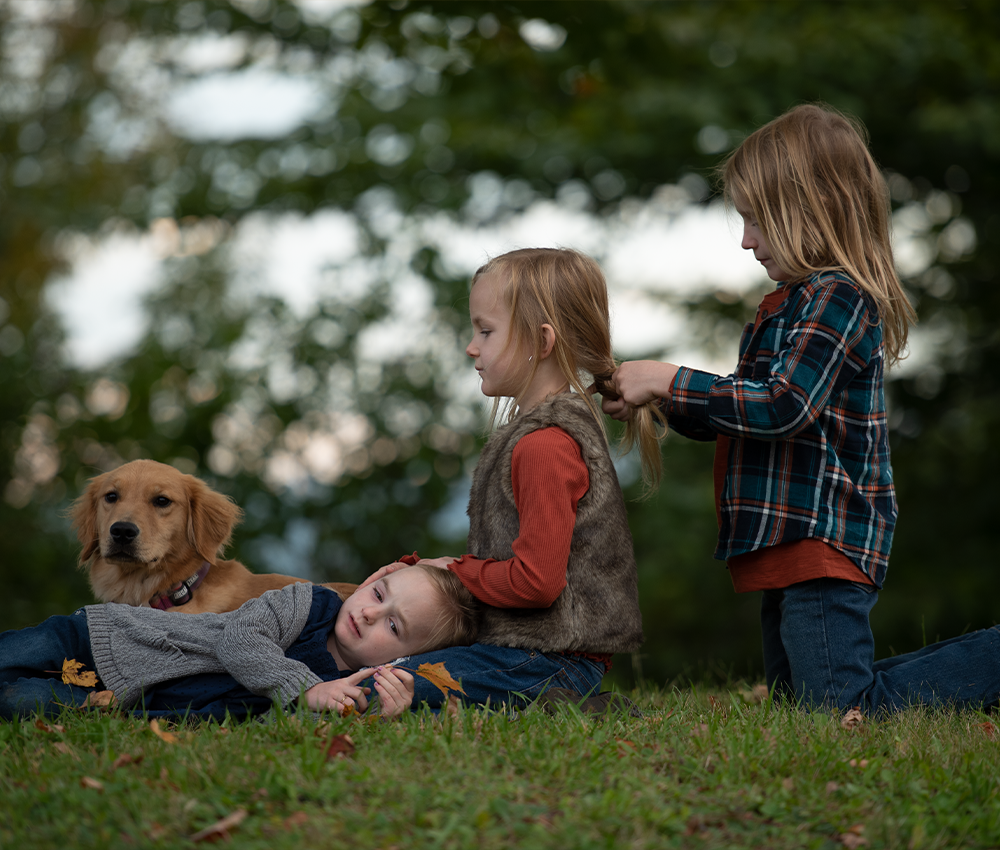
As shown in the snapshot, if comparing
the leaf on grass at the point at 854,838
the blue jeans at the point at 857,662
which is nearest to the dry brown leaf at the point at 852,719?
the blue jeans at the point at 857,662

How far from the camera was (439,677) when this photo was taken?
10.8 feet

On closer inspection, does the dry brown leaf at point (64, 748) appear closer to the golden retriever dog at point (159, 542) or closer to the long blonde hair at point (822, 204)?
the golden retriever dog at point (159, 542)

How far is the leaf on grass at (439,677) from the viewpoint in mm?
3287

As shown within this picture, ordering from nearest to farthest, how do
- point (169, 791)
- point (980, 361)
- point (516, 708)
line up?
1. point (169, 791)
2. point (516, 708)
3. point (980, 361)

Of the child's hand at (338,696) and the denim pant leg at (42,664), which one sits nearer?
the child's hand at (338,696)

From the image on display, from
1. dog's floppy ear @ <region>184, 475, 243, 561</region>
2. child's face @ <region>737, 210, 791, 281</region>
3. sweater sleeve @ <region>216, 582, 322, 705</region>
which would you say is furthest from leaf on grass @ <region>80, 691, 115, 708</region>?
child's face @ <region>737, 210, 791, 281</region>

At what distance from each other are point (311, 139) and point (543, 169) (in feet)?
8.63

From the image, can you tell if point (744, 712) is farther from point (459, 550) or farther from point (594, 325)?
point (459, 550)

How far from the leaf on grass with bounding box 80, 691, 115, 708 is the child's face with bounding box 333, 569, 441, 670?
79 cm

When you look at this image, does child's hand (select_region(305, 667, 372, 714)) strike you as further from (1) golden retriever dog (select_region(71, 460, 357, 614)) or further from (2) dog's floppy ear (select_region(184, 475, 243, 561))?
(2) dog's floppy ear (select_region(184, 475, 243, 561))

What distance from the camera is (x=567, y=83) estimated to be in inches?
318

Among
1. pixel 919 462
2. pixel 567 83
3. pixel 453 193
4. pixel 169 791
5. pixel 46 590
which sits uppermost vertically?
pixel 567 83

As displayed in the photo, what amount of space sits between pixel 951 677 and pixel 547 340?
2.05 meters

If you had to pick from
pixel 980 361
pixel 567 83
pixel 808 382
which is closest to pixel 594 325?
pixel 808 382
